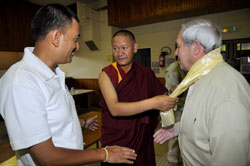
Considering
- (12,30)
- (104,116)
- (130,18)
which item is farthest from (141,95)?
(12,30)

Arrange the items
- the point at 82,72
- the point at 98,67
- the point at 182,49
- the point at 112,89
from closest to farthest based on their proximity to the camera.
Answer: the point at 182,49 → the point at 112,89 → the point at 98,67 → the point at 82,72

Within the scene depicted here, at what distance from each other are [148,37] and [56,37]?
4415mm

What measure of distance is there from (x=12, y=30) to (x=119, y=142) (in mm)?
4886

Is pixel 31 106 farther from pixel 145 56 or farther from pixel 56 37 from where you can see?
pixel 145 56

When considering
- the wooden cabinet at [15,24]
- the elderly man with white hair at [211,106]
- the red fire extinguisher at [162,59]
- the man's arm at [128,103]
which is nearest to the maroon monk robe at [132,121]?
the man's arm at [128,103]

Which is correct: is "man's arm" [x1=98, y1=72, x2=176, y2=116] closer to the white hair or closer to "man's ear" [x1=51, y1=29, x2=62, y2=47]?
the white hair

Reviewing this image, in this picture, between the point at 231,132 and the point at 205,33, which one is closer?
the point at 231,132

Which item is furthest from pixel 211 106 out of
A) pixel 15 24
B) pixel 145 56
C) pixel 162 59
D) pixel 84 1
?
pixel 84 1

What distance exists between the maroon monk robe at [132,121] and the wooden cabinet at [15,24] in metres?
4.43

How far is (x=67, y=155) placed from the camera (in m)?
0.73

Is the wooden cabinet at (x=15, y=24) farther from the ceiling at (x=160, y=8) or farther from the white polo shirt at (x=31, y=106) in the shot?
the white polo shirt at (x=31, y=106)

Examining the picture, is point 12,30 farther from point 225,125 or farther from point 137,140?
point 225,125

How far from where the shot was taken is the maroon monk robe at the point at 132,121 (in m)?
1.43

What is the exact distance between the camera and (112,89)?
4.36ft
